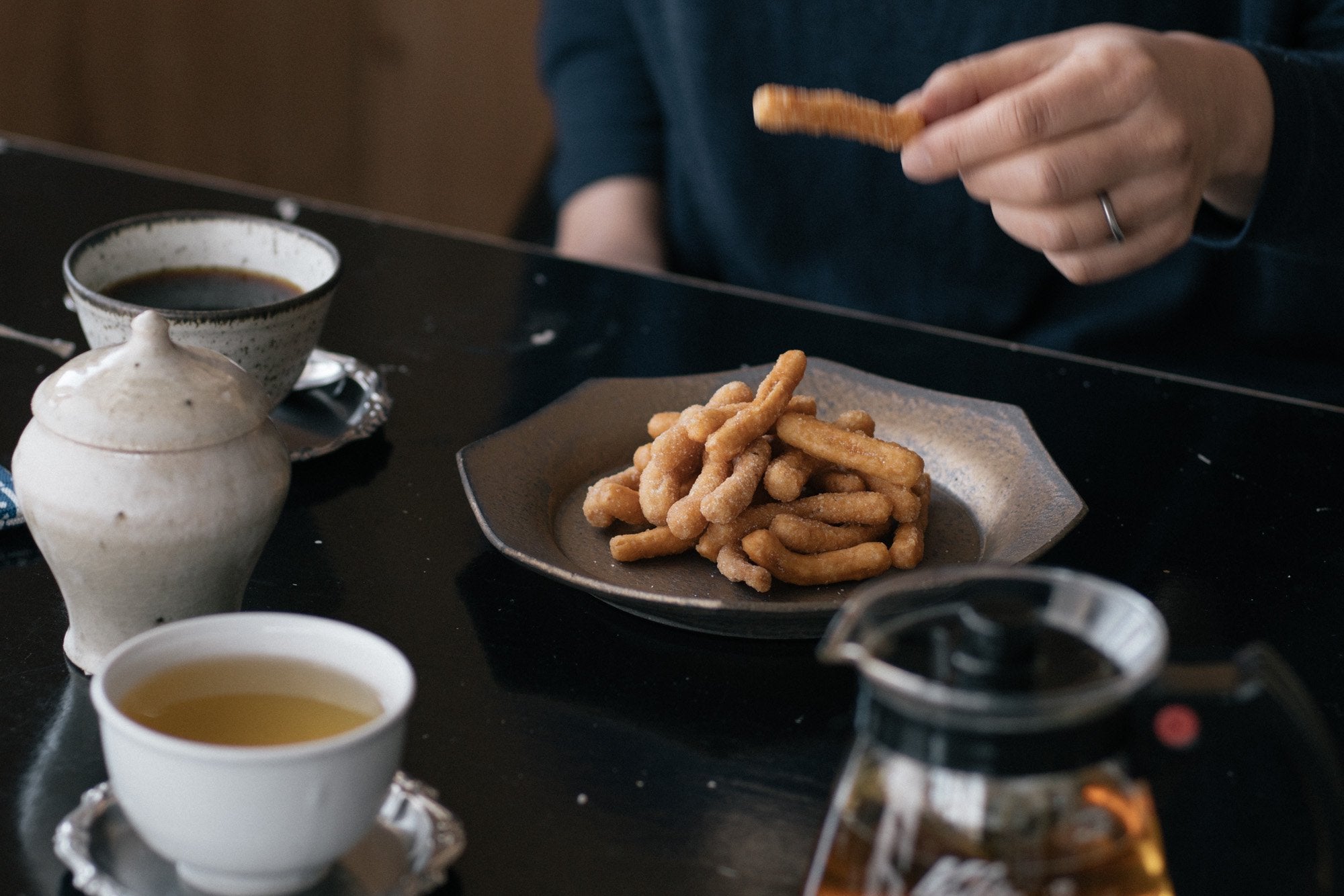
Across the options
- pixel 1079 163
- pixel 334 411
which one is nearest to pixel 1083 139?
pixel 1079 163

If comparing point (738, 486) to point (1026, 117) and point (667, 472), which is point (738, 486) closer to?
point (667, 472)

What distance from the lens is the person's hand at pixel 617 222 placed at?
1615 millimetres

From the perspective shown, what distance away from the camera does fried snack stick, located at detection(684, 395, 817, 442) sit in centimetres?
80

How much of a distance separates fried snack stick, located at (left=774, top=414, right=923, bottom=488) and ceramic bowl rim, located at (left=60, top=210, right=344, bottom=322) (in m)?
0.30

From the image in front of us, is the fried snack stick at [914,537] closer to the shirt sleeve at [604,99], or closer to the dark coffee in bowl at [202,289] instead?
the dark coffee in bowl at [202,289]

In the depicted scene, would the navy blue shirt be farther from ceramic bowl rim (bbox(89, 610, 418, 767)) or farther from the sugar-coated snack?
ceramic bowl rim (bbox(89, 610, 418, 767))

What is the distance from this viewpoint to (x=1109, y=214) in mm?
952

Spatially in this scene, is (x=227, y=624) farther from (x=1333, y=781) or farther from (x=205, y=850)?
(x=1333, y=781)

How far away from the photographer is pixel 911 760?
443mm

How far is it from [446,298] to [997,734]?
2.84 feet

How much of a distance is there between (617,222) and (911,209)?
36cm

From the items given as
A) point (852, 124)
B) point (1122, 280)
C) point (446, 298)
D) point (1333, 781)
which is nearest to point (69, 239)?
point (446, 298)

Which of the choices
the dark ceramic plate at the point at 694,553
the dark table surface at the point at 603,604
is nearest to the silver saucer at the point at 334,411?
the dark table surface at the point at 603,604

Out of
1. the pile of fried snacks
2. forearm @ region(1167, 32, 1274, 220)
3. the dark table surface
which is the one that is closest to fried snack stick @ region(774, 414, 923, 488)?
the pile of fried snacks
